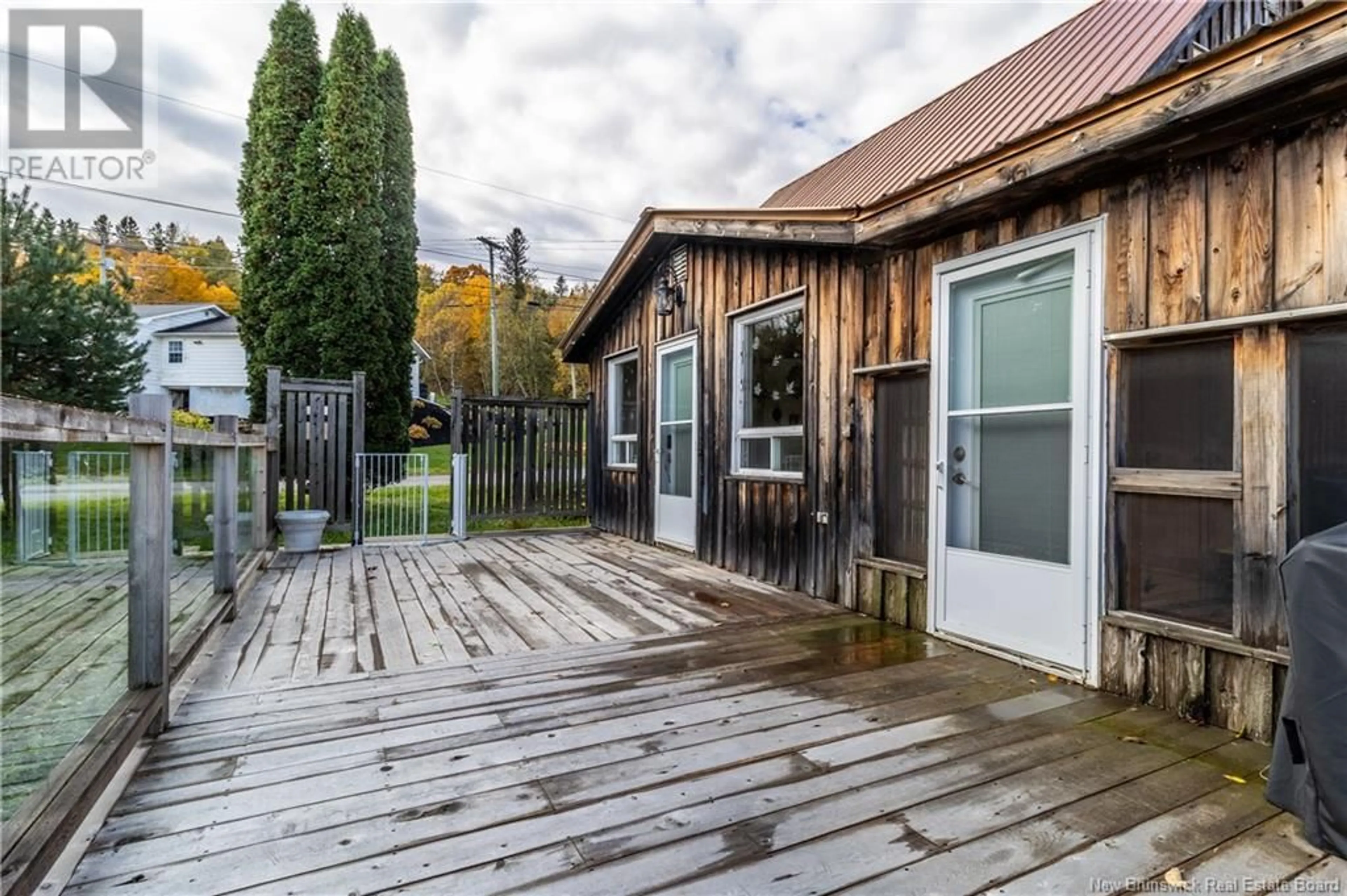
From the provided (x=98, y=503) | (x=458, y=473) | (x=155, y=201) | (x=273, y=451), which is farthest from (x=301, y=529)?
(x=155, y=201)

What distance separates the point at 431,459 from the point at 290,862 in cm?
1672

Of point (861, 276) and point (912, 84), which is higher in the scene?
point (912, 84)

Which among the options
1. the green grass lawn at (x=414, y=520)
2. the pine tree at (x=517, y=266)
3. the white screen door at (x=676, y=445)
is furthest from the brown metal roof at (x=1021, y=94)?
the pine tree at (x=517, y=266)

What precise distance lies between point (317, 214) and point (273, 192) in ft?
2.28

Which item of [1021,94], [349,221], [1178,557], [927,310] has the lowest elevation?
[1178,557]

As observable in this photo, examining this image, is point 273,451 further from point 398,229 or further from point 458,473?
point 398,229

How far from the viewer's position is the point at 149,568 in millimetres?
2225

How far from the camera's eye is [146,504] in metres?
2.22

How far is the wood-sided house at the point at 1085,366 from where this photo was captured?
2.19 meters

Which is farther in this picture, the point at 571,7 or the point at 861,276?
the point at 571,7

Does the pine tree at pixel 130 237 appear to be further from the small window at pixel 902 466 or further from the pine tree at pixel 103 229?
the small window at pixel 902 466

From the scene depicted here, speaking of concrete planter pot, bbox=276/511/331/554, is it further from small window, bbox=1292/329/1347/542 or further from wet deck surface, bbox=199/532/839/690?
small window, bbox=1292/329/1347/542

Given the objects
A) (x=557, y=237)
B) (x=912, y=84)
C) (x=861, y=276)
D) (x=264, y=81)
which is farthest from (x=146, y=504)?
(x=557, y=237)

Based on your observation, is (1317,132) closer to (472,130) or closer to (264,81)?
(264,81)
